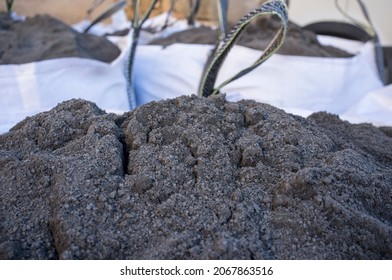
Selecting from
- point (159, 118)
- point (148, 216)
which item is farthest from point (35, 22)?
point (148, 216)

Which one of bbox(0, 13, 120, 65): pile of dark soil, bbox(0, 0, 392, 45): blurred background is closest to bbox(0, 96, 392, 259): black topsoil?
bbox(0, 13, 120, 65): pile of dark soil

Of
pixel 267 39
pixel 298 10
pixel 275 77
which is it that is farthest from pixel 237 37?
pixel 298 10

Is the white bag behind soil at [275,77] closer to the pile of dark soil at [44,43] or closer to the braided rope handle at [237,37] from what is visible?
the pile of dark soil at [44,43]

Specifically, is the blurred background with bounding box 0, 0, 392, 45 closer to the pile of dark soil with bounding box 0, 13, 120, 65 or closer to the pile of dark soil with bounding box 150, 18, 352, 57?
the pile of dark soil with bounding box 150, 18, 352, 57

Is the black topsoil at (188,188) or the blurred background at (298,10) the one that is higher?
A: the black topsoil at (188,188)

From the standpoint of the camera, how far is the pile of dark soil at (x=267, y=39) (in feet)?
4.38

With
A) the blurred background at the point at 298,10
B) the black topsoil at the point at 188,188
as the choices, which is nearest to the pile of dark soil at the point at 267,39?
the black topsoil at the point at 188,188

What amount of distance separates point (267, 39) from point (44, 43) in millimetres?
721

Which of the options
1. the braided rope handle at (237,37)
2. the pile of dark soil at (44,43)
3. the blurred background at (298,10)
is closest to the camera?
the braided rope handle at (237,37)

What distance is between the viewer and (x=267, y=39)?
4.96ft

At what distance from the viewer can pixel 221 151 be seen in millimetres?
568

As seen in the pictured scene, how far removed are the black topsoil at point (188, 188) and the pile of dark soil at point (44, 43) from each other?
595 mm

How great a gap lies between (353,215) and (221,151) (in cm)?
18
